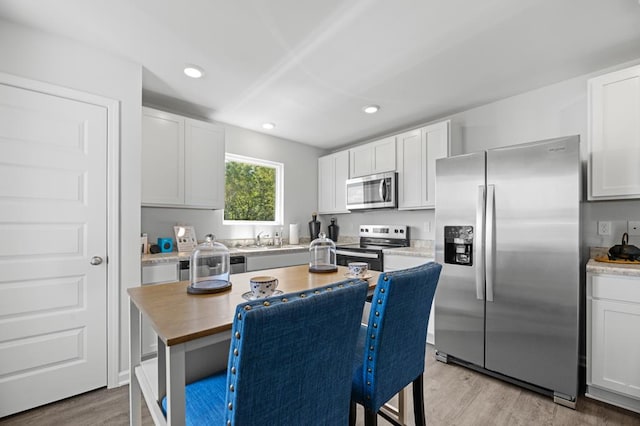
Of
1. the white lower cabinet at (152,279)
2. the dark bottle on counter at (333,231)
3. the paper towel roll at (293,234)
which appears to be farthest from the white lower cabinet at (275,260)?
the dark bottle on counter at (333,231)

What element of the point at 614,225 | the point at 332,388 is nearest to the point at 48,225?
the point at 332,388

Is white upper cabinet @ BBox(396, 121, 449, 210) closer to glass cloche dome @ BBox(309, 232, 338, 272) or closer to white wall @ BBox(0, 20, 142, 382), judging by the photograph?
glass cloche dome @ BBox(309, 232, 338, 272)

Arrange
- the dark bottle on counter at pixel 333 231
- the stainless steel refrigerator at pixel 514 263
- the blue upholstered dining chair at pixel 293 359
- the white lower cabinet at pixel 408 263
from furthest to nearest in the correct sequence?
the dark bottle on counter at pixel 333 231 < the white lower cabinet at pixel 408 263 < the stainless steel refrigerator at pixel 514 263 < the blue upholstered dining chair at pixel 293 359

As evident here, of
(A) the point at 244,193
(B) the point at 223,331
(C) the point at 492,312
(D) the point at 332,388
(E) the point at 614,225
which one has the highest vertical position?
(A) the point at 244,193

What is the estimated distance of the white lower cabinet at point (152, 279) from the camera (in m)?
2.45

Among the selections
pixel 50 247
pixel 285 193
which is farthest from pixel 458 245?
pixel 50 247

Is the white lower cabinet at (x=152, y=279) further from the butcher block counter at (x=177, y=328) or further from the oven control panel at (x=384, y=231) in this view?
the oven control panel at (x=384, y=231)

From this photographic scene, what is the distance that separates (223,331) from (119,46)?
2285mm

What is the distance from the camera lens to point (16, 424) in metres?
1.80

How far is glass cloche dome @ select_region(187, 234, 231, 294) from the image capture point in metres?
1.47

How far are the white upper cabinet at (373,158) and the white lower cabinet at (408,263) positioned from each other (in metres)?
1.13

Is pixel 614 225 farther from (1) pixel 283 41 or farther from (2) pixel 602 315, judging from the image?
(1) pixel 283 41

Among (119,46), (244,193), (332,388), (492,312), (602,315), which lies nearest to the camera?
(332,388)

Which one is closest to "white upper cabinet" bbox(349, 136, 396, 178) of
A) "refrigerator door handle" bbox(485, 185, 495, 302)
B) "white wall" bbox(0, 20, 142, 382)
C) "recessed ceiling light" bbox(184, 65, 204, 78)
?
"refrigerator door handle" bbox(485, 185, 495, 302)
